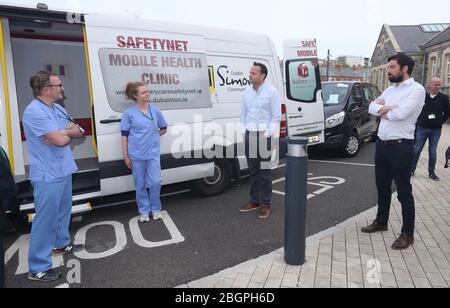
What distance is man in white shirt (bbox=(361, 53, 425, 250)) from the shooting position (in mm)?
3619

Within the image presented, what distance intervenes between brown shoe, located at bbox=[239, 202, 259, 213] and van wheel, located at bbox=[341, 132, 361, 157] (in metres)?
4.46

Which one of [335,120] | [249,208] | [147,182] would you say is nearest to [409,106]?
[249,208]

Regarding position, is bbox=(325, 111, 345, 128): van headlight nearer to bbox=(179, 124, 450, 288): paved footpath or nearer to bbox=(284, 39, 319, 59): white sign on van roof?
bbox=(284, 39, 319, 59): white sign on van roof

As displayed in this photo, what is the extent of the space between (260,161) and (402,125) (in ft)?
5.78

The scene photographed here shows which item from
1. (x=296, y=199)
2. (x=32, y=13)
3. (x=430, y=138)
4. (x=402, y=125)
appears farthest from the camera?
(x=430, y=138)

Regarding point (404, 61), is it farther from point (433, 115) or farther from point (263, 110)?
point (433, 115)

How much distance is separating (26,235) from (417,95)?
4573 mm

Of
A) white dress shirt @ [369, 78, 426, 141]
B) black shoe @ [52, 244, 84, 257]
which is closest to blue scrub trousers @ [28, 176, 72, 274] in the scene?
black shoe @ [52, 244, 84, 257]

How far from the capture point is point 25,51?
5.88 metres

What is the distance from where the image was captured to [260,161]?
478cm

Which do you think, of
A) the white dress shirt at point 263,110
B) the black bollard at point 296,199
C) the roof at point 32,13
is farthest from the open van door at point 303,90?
the roof at point 32,13
